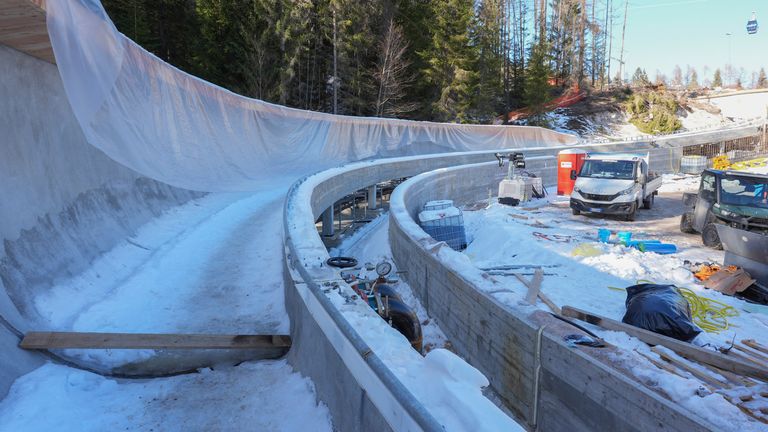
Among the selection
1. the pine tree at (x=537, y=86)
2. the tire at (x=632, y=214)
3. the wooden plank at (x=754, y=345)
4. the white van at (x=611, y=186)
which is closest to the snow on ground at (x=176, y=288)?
the wooden plank at (x=754, y=345)

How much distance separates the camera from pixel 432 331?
7.53m

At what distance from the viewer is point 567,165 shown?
20859mm

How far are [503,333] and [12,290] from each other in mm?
4922

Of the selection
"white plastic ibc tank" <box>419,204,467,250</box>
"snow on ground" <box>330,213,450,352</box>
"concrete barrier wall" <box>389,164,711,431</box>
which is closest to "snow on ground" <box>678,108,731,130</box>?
"snow on ground" <box>330,213,450,352</box>

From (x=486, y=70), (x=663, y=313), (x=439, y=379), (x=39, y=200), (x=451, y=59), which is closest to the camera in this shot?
(x=439, y=379)

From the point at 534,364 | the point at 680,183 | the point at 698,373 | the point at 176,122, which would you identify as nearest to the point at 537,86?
the point at 680,183

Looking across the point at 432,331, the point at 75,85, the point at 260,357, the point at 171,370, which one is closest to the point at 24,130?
the point at 75,85

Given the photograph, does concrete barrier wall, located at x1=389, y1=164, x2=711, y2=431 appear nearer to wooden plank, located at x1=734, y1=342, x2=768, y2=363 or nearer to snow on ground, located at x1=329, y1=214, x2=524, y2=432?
snow on ground, located at x1=329, y1=214, x2=524, y2=432

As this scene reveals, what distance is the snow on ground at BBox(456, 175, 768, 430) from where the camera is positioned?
4250 mm

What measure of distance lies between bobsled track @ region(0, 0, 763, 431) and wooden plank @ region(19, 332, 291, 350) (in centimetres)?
14

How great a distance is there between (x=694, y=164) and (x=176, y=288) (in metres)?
33.0

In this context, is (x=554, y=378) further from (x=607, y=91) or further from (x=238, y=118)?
(x=607, y=91)

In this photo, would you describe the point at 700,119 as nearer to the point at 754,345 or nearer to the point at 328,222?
the point at 328,222

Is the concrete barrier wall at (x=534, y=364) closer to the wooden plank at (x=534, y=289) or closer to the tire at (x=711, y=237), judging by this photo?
the wooden plank at (x=534, y=289)
